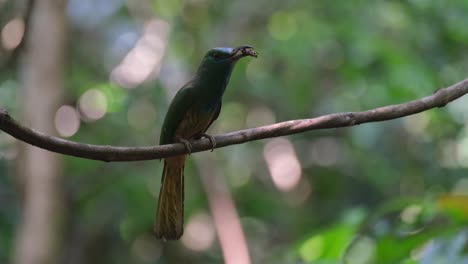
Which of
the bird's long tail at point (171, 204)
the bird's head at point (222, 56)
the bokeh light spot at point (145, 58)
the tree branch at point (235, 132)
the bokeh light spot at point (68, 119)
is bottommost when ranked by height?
the bird's long tail at point (171, 204)

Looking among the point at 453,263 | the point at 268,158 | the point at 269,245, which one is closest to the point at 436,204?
the point at 453,263

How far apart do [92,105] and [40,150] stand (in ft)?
5.65

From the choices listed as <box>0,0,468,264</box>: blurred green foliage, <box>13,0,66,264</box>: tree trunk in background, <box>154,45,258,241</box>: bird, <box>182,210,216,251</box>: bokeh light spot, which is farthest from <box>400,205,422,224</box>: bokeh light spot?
<box>182,210,216,251</box>: bokeh light spot

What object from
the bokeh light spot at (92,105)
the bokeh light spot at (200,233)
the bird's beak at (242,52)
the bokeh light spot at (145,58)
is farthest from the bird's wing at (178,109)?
the bokeh light spot at (200,233)

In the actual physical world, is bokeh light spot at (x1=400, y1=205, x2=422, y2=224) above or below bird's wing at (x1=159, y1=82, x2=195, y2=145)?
below

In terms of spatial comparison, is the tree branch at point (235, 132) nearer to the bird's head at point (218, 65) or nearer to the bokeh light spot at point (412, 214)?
the bird's head at point (218, 65)

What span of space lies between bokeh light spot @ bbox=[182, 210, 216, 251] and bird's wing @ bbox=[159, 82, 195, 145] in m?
4.09

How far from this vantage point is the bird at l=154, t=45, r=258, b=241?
2262mm

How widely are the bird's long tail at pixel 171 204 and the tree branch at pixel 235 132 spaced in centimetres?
31

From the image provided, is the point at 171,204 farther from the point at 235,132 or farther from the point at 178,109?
the point at 235,132

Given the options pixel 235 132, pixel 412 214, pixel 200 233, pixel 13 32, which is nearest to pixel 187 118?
pixel 235 132

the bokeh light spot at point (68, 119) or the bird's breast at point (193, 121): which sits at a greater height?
the bokeh light spot at point (68, 119)

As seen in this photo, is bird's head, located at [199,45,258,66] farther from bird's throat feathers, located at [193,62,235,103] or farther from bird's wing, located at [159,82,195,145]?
bird's wing, located at [159,82,195,145]

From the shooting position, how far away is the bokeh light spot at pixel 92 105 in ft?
20.2
